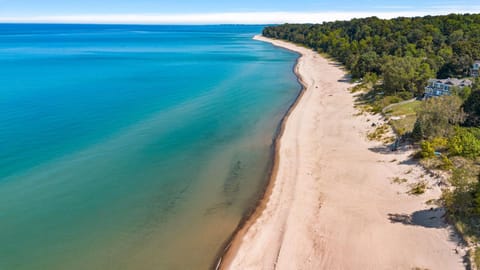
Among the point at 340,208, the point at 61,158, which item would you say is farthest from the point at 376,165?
the point at 61,158

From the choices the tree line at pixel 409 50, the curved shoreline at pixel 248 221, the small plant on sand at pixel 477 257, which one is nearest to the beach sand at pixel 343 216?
the curved shoreline at pixel 248 221

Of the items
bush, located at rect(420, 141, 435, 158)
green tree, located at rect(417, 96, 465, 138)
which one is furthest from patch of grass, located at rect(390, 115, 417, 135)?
bush, located at rect(420, 141, 435, 158)

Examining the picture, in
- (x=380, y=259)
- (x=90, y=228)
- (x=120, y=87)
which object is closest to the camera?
Answer: (x=380, y=259)

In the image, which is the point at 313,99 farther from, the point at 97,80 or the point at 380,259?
the point at 97,80

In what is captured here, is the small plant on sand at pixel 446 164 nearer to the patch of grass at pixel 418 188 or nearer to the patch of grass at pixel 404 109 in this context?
the patch of grass at pixel 418 188

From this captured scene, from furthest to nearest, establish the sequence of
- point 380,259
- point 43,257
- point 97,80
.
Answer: point 97,80
point 43,257
point 380,259

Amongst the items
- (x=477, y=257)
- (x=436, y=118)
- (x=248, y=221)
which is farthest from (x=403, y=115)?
(x=248, y=221)

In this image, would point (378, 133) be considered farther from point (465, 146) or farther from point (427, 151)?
point (465, 146)
